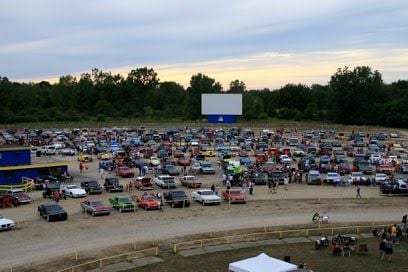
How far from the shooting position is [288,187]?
45094 millimetres

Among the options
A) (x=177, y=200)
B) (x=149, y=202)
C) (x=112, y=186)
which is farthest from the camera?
(x=112, y=186)

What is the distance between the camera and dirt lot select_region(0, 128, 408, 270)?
86.6ft

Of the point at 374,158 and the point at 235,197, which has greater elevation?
the point at 374,158

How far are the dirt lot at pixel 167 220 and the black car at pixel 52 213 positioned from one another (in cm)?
41

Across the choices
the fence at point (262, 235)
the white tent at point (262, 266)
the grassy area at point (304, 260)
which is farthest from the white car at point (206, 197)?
the white tent at point (262, 266)

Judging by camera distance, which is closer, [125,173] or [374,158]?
[125,173]

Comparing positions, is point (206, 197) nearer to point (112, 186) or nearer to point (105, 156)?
point (112, 186)

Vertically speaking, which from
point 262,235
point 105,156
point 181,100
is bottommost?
point 262,235

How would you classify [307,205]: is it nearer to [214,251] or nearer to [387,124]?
[214,251]

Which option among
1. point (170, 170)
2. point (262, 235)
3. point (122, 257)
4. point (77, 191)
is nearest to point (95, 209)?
point (77, 191)

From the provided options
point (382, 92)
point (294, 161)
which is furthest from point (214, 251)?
point (382, 92)

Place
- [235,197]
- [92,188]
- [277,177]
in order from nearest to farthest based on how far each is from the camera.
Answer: [235,197] → [92,188] → [277,177]

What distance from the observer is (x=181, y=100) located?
175 meters

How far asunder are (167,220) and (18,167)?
68.9ft
